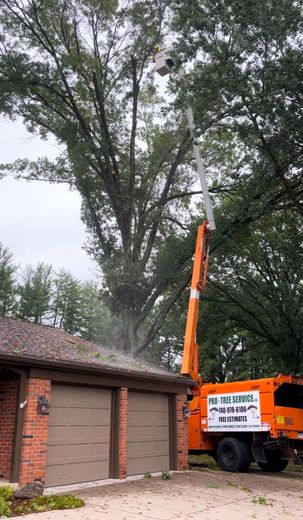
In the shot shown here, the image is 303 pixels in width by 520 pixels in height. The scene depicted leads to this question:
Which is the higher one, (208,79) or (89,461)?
(208,79)

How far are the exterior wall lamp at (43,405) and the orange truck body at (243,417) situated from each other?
5.40 meters

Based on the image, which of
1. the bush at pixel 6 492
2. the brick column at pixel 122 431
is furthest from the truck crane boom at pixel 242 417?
the bush at pixel 6 492

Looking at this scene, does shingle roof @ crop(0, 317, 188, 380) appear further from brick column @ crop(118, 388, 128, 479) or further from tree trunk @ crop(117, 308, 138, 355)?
tree trunk @ crop(117, 308, 138, 355)

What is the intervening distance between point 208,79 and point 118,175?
9.99m

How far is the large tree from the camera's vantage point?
2111 centimetres

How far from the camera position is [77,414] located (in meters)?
11.3

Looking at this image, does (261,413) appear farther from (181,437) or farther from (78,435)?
(78,435)

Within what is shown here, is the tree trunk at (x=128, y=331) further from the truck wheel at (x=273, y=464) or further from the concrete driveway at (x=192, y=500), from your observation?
the concrete driveway at (x=192, y=500)

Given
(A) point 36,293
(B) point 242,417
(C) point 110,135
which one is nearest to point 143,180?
(C) point 110,135

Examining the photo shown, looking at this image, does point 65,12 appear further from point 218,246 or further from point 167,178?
point 218,246

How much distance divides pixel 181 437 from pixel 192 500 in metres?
4.49

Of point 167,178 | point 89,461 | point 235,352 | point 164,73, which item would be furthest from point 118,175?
point 235,352

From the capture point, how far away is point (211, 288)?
2600 cm

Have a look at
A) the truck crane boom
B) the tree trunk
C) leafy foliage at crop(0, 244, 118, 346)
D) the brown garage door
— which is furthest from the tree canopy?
leafy foliage at crop(0, 244, 118, 346)
